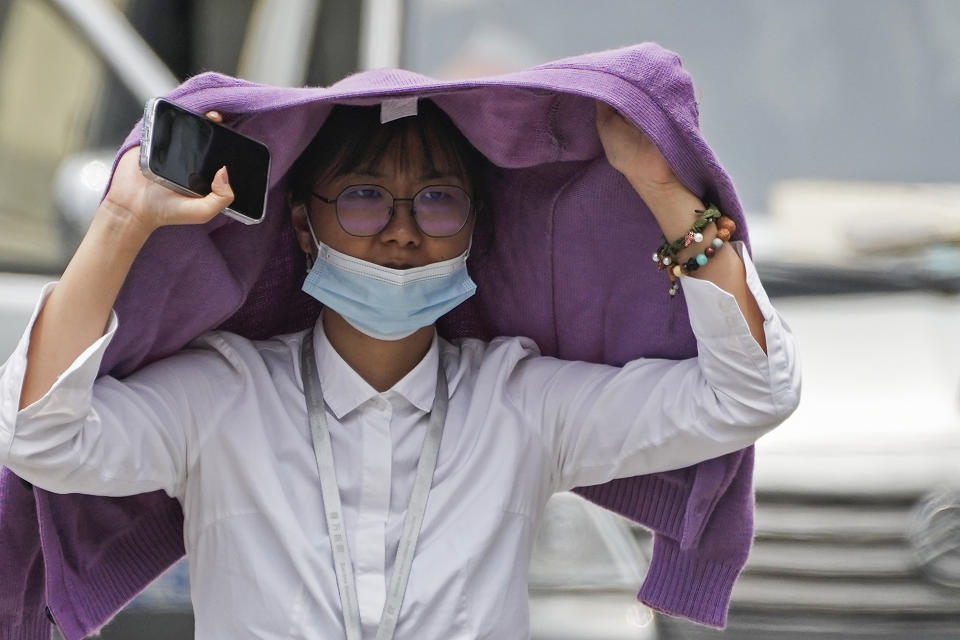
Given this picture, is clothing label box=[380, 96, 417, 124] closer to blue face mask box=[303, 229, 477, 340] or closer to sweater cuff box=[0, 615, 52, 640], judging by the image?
blue face mask box=[303, 229, 477, 340]

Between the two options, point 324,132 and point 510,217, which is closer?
point 324,132

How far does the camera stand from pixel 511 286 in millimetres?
2561

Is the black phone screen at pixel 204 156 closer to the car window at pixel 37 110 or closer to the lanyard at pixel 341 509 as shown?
the lanyard at pixel 341 509

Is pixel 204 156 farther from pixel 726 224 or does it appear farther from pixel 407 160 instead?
pixel 726 224

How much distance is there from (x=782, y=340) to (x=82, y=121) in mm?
2681

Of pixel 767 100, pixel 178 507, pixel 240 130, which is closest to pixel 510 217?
pixel 240 130

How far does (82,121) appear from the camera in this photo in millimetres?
4129

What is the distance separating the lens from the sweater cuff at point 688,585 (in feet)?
7.94

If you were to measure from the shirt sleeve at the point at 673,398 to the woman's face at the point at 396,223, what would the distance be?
0.91 ft

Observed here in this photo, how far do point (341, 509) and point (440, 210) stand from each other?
1.75ft

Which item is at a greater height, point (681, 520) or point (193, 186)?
point (193, 186)

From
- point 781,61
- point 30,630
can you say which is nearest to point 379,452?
point 30,630

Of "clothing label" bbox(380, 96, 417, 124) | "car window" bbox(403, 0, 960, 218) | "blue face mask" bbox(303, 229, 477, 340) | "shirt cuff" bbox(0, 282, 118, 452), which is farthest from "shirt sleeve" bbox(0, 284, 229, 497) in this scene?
"car window" bbox(403, 0, 960, 218)

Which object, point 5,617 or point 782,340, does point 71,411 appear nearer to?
point 5,617
